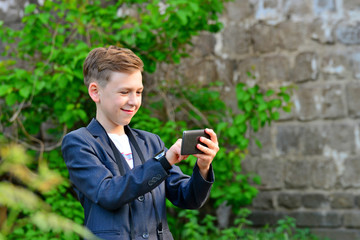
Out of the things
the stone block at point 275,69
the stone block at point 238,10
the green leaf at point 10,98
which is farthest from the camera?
the stone block at point 238,10

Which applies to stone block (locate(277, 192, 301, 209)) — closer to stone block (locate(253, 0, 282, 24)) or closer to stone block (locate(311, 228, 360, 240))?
stone block (locate(311, 228, 360, 240))

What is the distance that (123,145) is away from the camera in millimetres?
1868

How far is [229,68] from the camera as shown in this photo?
452 cm

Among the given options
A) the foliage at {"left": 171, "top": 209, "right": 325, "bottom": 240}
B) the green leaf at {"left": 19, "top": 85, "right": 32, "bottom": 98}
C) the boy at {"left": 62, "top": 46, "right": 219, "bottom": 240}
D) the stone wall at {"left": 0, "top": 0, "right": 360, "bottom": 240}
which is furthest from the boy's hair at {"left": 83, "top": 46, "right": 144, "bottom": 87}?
the stone wall at {"left": 0, "top": 0, "right": 360, "bottom": 240}

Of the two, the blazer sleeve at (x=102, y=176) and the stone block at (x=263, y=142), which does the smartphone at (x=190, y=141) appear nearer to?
the blazer sleeve at (x=102, y=176)

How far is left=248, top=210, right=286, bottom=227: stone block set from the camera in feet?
14.2

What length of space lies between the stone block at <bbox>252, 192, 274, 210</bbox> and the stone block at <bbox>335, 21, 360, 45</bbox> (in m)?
1.44

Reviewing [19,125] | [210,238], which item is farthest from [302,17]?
[19,125]

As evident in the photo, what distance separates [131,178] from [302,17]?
10.3ft

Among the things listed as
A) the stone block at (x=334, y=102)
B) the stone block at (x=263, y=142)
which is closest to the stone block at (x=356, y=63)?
the stone block at (x=334, y=102)

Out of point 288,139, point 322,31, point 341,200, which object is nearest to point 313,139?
point 288,139

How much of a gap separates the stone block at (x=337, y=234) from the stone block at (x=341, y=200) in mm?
194

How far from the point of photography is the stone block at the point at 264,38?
4.41 metres

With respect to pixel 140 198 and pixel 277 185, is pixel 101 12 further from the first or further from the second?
pixel 140 198
